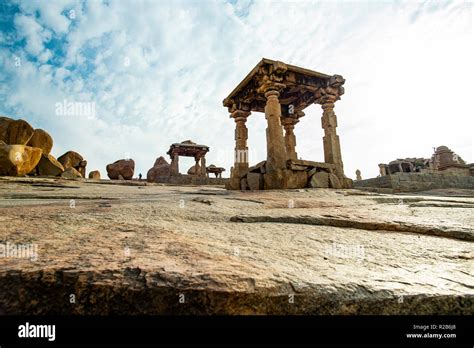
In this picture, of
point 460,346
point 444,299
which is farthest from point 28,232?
point 460,346

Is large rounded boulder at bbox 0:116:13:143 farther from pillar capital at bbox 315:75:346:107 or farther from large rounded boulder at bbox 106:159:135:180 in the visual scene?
pillar capital at bbox 315:75:346:107

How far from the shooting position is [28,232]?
1623 millimetres

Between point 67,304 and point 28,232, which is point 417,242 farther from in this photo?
point 28,232

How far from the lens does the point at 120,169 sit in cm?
2189

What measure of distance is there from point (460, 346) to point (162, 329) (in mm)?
1239

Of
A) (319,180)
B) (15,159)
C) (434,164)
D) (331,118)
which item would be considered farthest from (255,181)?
(434,164)

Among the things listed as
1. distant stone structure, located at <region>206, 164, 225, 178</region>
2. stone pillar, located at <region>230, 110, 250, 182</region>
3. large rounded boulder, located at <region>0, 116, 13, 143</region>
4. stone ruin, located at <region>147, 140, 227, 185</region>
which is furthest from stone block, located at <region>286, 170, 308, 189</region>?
distant stone structure, located at <region>206, 164, 225, 178</region>

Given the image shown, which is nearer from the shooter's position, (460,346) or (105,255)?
(460,346)

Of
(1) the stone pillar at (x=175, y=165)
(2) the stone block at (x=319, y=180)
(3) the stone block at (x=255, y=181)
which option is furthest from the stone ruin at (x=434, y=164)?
(1) the stone pillar at (x=175, y=165)

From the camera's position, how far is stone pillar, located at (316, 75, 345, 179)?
832 cm

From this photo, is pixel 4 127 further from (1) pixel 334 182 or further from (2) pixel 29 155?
(1) pixel 334 182

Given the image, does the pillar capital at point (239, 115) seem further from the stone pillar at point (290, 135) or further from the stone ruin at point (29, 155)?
the stone ruin at point (29, 155)

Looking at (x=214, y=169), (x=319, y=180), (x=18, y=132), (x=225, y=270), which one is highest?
(x=18, y=132)

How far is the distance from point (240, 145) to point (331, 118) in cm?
330
